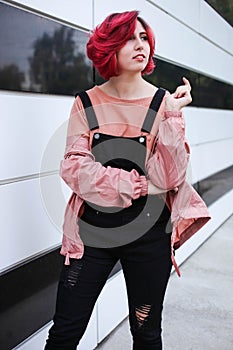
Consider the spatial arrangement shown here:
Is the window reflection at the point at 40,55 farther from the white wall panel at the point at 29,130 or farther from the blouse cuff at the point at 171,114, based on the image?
the blouse cuff at the point at 171,114

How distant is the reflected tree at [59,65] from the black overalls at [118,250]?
1.43 feet

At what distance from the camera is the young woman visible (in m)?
1.33

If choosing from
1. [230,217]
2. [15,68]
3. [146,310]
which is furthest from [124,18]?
[230,217]

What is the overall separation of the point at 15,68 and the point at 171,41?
1875 mm

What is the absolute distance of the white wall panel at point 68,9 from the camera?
1744 mm

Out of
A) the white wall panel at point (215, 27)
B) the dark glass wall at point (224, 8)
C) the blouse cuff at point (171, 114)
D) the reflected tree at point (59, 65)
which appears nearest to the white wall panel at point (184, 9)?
the white wall panel at point (215, 27)

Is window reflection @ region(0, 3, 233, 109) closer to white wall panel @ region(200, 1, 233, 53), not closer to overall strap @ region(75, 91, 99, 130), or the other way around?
overall strap @ region(75, 91, 99, 130)

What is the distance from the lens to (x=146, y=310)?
59.7 inches

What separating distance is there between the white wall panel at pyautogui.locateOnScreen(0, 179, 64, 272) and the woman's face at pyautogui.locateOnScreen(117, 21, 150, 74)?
642 mm

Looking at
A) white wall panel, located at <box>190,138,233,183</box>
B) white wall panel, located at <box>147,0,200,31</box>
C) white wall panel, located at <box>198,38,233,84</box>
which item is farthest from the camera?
white wall panel, located at <box>198,38,233,84</box>

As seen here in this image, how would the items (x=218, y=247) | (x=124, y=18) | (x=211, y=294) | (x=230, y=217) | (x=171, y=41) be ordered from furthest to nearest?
(x=230, y=217) → (x=218, y=247) → (x=171, y=41) → (x=211, y=294) → (x=124, y=18)

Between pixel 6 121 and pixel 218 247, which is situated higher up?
pixel 6 121

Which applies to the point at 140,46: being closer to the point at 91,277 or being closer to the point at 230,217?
the point at 91,277

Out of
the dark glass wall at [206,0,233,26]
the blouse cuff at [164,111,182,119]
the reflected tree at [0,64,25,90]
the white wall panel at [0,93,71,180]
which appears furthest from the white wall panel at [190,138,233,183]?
the blouse cuff at [164,111,182,119]
